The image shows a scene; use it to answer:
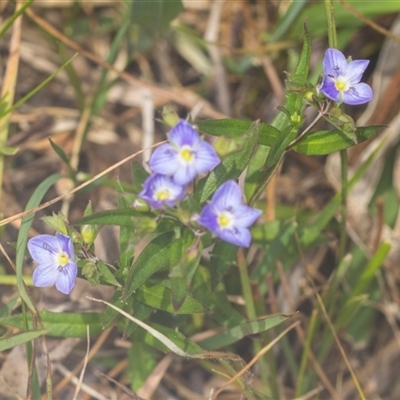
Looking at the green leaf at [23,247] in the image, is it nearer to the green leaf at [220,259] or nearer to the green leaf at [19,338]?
the green leaf at [19,338]

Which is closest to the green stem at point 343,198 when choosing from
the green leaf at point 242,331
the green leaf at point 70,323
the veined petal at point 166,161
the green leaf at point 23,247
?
the green leaf at point 242,331

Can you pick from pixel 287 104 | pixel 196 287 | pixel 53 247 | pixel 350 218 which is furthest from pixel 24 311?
pixel 350 218

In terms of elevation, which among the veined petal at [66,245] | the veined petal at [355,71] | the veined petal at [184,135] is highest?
the veined petal at [355,71]

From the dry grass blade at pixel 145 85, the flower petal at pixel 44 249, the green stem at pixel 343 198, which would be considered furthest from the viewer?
the dry grass blade at pixel 145 85

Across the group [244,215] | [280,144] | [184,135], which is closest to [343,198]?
[280,144]

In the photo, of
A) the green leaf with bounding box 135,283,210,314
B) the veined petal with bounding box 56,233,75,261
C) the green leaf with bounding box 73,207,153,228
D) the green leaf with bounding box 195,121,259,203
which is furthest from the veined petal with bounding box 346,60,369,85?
the veined petal with bounding box 56,233,75,261

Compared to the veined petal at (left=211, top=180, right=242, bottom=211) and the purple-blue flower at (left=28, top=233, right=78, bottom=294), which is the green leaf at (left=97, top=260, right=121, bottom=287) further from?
the veined petal at (left=211, top=180, right=242, bottom=211)
